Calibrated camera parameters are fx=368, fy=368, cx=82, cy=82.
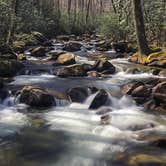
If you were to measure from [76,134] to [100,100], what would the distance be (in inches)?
102

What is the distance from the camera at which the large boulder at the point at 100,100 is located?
36.7ft

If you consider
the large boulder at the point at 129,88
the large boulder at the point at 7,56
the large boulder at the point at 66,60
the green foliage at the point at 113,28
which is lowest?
the large boulder at the point at 129,88

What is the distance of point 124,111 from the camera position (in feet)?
36.0

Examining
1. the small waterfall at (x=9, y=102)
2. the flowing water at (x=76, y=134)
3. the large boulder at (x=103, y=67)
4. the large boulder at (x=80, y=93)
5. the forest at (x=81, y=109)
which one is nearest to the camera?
A: the flowing water at (x=76, y=134)

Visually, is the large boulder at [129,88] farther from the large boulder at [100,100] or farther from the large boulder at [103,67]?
the large boulder at [103,67]

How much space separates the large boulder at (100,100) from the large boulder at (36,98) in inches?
49.8

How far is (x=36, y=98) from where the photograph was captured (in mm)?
11203

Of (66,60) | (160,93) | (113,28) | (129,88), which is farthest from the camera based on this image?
(113,28)

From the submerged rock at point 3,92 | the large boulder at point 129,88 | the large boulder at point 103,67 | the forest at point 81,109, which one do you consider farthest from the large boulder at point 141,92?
the large boulder at point 103,67

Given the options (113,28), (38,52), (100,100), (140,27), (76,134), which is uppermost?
(140,27)

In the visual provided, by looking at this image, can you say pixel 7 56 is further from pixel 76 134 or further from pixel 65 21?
pixel 65 21

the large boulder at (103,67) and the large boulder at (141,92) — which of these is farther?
the large boulder at (103,67)

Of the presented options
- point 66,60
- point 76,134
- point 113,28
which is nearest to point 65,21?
point 113,28

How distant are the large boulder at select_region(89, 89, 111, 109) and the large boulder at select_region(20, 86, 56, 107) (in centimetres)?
127
